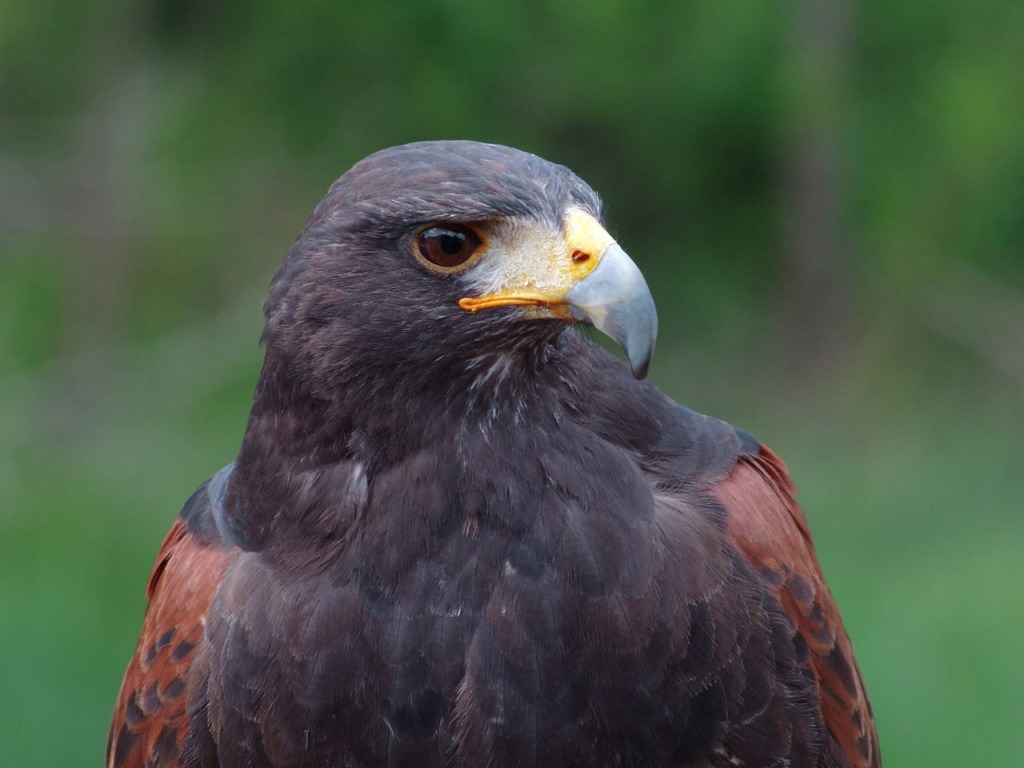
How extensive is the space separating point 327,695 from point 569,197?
3.79 feet

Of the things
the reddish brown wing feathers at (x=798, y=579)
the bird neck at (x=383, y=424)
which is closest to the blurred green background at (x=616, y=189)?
the reddish brown wing feathers at (x=798, y=579)

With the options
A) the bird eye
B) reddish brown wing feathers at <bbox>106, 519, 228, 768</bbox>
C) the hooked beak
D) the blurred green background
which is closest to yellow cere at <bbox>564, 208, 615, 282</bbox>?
the hooked beak

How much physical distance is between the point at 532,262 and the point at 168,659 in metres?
1.28

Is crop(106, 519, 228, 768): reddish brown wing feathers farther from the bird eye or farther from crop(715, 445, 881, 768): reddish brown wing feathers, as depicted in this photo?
crop(715, 445, 881, 768): reddish brown wing feathers

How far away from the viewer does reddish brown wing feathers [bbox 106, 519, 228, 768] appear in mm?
3225

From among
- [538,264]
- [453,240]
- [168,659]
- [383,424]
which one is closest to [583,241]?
[538,264]

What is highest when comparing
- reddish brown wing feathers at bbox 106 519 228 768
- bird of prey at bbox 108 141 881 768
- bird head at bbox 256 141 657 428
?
bird head at bbox 256 141 657 428

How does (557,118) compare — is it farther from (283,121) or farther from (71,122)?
(71,122)

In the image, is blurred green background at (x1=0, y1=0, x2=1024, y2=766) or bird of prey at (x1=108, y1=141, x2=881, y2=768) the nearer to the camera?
bird of prey at (x1=108, y1=141, x2=881, y2=768)

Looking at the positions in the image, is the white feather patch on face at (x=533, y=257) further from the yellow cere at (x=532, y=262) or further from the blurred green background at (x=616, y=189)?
the blurred green background at (x=616, y=189)

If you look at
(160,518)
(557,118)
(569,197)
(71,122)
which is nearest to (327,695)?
(569,197)

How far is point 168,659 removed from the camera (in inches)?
129

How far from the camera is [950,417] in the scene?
958 centimetres

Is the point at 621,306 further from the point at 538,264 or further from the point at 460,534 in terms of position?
the point at 460,534
